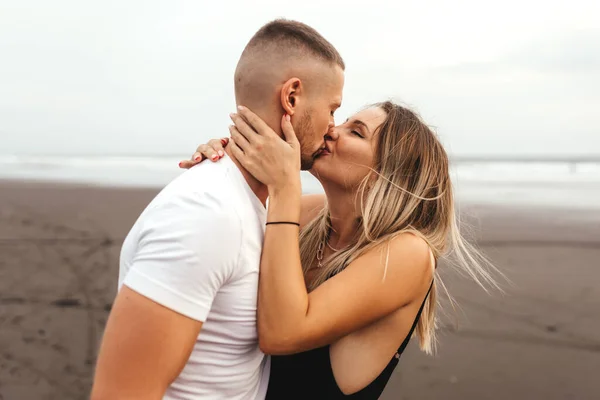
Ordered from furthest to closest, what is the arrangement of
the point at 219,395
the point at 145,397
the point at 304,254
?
the point at 304,254 < the point at 219,395 < the point at 145,397

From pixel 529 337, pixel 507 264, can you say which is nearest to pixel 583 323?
pixel 529 337

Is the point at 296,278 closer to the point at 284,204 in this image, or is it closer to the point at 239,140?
the point at 284,204

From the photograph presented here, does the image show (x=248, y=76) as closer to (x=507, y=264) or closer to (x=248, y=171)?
(x=248, y=171)

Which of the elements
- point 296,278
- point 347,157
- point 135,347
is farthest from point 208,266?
point 347,157

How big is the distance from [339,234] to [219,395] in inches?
52.1

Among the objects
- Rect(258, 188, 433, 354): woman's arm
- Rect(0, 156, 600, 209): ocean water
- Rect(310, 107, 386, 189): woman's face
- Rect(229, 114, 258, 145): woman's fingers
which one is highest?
Rect(229, 114, 258, 145): woman's fingers

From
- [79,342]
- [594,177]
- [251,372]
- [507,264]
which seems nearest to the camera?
[251,372]

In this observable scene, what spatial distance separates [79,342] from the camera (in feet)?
16.4

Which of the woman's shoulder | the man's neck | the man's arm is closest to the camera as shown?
the man's arm

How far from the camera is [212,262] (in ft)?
Result: 5.77

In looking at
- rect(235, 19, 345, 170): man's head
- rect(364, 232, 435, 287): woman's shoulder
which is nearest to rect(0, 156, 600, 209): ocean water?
rect(364, 232, 435, 287): woman's shoulder


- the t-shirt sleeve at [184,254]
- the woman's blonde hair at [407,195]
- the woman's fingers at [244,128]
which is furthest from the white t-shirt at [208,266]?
the woman's blonde hair at [407,195]

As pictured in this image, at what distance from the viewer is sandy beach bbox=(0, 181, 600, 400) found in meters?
4.57

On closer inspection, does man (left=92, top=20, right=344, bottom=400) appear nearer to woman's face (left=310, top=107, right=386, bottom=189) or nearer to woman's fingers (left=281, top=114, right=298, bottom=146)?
woman's fingers (left=281, top=114, right=298, bottom=146)
